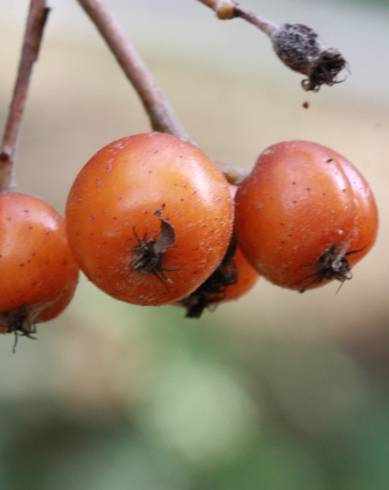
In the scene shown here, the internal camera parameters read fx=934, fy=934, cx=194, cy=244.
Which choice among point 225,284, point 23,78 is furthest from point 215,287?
point 23,78

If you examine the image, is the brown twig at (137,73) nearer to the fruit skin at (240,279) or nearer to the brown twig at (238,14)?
the fruit skin at (240,279)

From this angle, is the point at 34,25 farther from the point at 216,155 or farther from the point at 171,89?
the point at 171,89

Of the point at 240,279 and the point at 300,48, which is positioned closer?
the point at 300,48

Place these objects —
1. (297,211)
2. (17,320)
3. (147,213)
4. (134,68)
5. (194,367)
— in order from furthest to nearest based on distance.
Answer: (194,367) < (134,68) < (17,320) < (297,211) < (147,213)

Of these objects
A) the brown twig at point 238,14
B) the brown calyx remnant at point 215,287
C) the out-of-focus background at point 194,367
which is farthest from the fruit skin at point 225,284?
the out-of-focus background at point 194,367

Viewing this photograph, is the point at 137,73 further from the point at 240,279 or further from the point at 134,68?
the point at 240,279

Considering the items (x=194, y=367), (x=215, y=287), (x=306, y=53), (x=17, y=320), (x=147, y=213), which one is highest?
(x=306, y=53)

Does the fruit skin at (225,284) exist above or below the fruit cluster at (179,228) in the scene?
below
